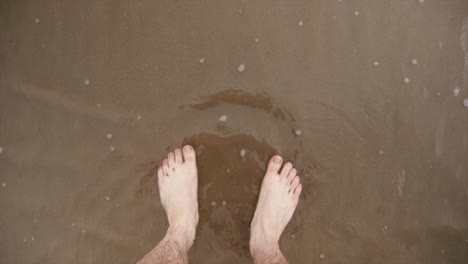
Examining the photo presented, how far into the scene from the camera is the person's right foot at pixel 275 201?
5.97 feet

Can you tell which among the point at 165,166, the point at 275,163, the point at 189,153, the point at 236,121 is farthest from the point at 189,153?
the point at 275,163

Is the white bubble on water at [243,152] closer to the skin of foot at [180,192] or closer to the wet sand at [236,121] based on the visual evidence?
the wet sand at [236,121]

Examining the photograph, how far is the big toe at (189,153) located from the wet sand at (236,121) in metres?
0.03

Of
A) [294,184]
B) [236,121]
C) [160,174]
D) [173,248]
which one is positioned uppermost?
[236,121]

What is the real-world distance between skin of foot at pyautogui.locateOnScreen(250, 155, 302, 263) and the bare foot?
250 millimetres

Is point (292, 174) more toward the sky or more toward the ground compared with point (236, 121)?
more toward the ground

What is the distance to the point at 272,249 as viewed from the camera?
5.75ft

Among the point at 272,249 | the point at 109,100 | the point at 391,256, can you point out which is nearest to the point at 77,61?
the point at 109,100

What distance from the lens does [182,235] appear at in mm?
1787

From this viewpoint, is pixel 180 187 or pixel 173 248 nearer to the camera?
pixel 173 248

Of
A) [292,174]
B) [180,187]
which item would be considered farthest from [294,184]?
[180,187]

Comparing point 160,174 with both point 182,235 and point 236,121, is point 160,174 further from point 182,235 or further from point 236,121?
point 236,121

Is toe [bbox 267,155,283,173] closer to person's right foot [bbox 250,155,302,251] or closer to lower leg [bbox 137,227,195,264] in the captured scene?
person's right foot [bbox 250,155,302,251]

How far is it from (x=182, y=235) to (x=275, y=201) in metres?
0.39
